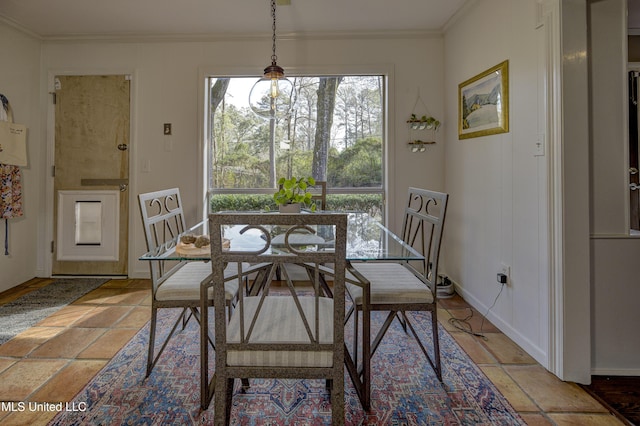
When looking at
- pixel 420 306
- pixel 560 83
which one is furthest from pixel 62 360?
pixel 560 83

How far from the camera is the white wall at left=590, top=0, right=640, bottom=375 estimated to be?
1.71 m

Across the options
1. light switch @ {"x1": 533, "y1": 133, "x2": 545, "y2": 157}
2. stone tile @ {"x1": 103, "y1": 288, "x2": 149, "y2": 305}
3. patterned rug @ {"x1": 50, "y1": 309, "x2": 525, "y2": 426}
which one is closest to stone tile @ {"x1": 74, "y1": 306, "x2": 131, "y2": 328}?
stone tile @ {"x1": 103, "y1": 288, "x2": 149, "y2": 305}

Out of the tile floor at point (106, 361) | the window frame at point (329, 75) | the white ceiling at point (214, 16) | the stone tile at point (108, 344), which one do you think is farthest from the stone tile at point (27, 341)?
the white ceiling at point (214, 16)

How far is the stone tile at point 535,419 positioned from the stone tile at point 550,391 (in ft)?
0.22

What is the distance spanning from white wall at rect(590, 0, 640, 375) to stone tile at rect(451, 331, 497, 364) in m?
0.51

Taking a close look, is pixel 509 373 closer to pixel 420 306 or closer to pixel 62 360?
pixel 420 306

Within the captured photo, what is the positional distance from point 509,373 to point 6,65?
15.4ft

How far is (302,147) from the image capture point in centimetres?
343

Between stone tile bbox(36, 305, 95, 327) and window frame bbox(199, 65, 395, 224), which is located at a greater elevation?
window frame bbox(199, 65, 395, 224)

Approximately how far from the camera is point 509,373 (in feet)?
5.81

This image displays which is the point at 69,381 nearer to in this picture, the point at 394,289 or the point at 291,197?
the point at 291,197

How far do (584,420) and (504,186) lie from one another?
1.37 meters

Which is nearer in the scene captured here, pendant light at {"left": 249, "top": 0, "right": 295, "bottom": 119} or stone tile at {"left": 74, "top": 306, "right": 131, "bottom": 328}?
pendant light at {"left": 249, "top": 0, "right": 295, "bottom": 119}

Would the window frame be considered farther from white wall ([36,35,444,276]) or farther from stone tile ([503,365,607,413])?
stone tile ([503,365,607,413])
